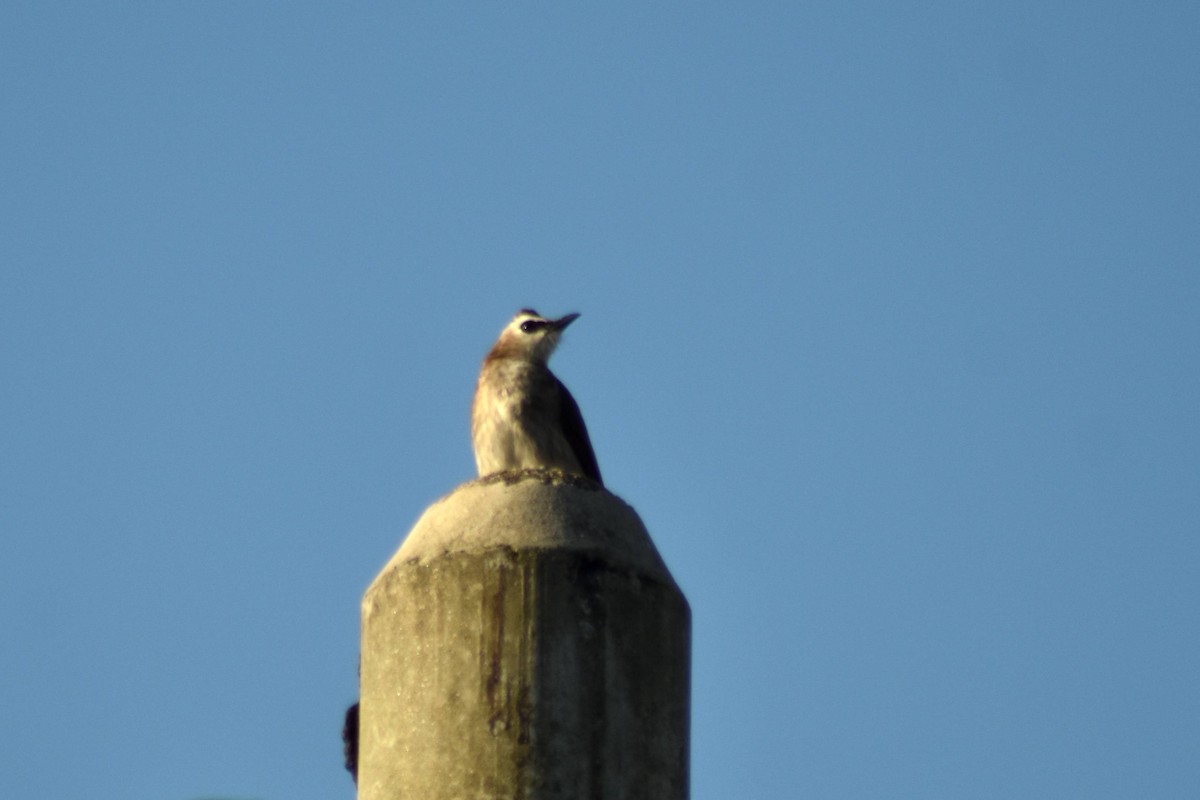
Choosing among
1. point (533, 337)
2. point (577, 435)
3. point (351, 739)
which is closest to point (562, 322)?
point (533, 337)

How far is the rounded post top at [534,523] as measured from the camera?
6.71m

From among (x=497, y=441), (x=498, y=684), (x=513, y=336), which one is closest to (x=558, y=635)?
(x=498, y=684)

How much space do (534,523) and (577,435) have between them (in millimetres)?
6784

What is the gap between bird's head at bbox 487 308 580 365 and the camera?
14.8m

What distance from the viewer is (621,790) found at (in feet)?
20.7

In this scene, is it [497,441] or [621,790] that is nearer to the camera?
[621,790]

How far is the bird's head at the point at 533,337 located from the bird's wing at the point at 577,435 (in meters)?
1.09

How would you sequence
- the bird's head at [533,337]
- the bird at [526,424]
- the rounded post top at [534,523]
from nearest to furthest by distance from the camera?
the rounded post top at [534,523] < the bird at [526,424] < the bird's head at [533,337]

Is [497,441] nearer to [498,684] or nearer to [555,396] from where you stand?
[555,396]

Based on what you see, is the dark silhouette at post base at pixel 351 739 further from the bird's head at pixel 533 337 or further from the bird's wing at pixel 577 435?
the bird's head at pixel 533 337

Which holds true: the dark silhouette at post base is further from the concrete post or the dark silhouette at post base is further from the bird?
the bird

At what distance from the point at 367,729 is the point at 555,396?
23.2ft

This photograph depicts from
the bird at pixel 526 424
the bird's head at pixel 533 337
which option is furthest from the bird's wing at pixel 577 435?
the bird's head at pixel 533 337

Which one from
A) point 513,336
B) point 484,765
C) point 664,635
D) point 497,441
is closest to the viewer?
point 484,765
